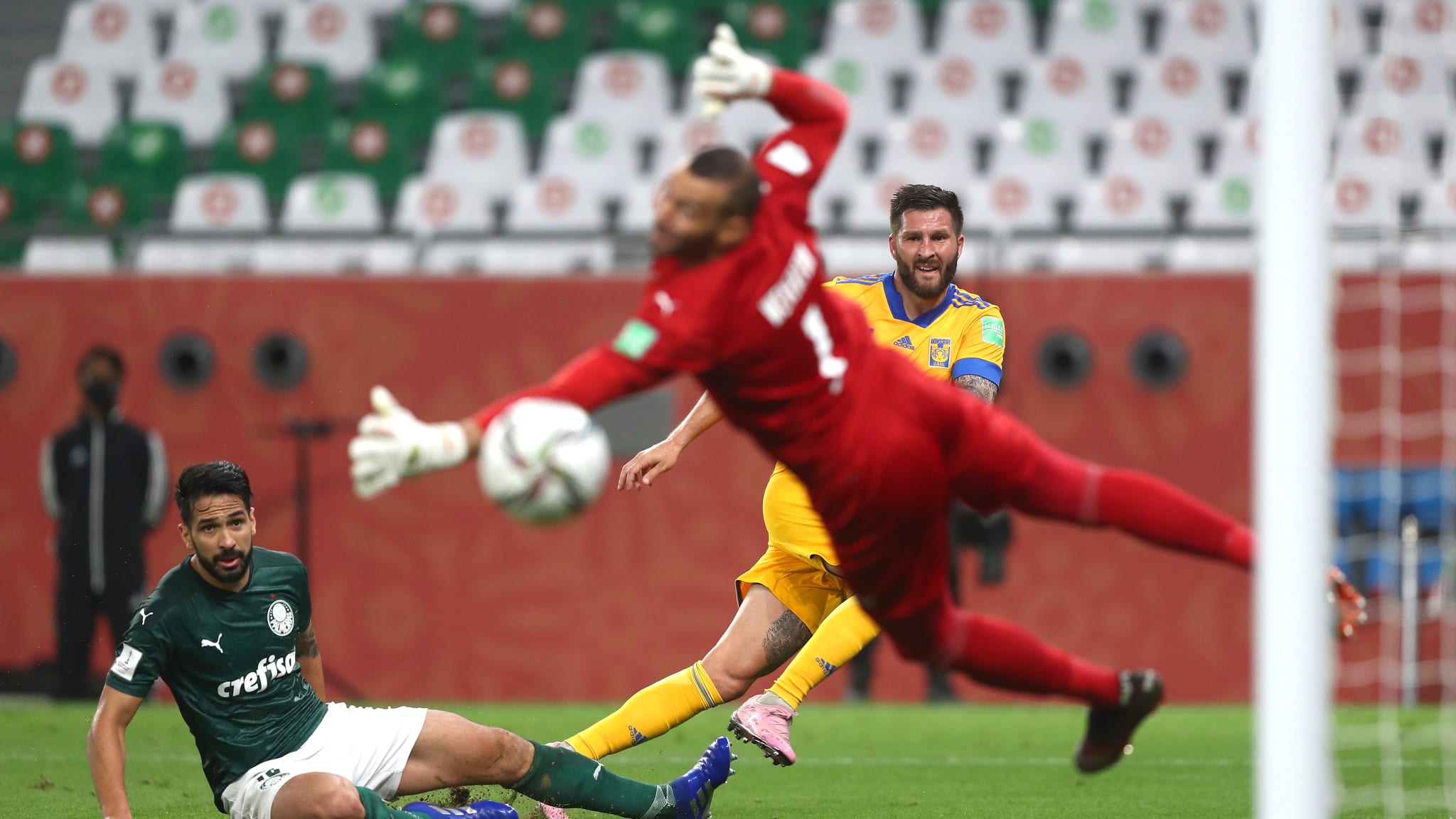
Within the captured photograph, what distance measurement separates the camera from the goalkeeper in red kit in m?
3.55

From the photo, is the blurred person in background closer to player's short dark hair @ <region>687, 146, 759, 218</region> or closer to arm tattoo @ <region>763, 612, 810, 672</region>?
arm tattoo @ <region>763, 612, 810, 672</region>

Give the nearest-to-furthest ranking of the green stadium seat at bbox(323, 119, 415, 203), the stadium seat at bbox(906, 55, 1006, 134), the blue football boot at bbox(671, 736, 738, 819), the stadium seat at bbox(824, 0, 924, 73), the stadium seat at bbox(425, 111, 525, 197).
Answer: the blue football boot at bbox(671, 736, 738, 819)
the stadium seat at bbox(425, 111, 525, 197)
the green stadium seat at bbox(323, 119, 415, 203)
the stadium seat at bbox(906, 55, 1006, 134)
the stadium seat at bbox(824, 0, 924, 73)

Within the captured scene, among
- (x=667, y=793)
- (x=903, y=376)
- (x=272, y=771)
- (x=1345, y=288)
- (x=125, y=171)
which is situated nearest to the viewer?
(x=903, y=376)

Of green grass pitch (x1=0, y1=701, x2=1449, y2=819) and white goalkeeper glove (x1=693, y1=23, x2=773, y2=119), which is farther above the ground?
white goalkeeper glove (x1=693, y1=23, x2=773, y2=119)

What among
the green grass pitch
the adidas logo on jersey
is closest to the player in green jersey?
the adidas logo on jersey

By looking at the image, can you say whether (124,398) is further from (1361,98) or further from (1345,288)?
(1361,98)

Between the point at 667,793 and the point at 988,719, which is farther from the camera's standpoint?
the point at 988,719

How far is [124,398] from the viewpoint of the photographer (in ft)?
35.4

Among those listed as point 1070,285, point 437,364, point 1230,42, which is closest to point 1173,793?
point 1070,285

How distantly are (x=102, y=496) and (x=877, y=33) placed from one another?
731cm

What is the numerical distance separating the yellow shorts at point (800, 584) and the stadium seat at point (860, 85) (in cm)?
783

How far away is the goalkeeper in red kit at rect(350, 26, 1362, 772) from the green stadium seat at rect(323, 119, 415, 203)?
8887 mm

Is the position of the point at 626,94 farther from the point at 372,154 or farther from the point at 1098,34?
the point at 1098,34

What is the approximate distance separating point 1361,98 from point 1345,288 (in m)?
2.83
